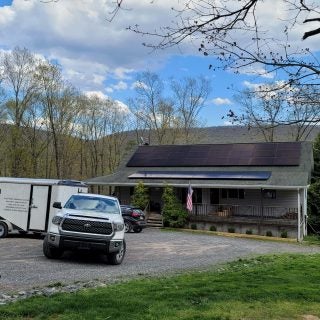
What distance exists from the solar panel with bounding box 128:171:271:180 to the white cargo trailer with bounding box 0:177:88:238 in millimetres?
14372

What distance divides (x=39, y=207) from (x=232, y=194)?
16.9 metres

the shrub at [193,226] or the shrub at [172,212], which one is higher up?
the shrub at [172,212]

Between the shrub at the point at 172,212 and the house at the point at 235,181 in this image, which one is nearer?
the house at the point at 235,181

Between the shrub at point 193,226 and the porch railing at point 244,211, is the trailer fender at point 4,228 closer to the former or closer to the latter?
the shrub at point 193,226

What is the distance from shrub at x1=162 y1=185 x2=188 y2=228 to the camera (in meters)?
32.3

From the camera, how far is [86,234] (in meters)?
13.3

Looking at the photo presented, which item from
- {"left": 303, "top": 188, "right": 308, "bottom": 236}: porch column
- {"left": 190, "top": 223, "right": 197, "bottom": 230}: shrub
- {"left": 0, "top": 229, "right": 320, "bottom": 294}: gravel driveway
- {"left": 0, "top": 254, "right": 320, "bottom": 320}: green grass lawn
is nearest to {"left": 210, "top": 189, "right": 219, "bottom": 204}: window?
{"left": 190, "top": 223, "right": 197, "bottom": 230}: shrub

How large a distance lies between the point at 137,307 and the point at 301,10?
4398 millimetres

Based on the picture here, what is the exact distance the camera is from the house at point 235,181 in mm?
29812

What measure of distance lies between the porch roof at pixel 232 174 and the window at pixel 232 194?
1228mm

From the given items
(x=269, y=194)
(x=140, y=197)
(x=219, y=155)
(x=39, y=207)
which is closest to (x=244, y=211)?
(x=269, y=194)

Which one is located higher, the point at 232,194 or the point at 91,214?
the point at 232,194

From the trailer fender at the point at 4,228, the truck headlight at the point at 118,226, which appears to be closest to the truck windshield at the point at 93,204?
the truck headlight at the point at 118,226

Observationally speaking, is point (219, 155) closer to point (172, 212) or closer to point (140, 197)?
point (172, 212)
